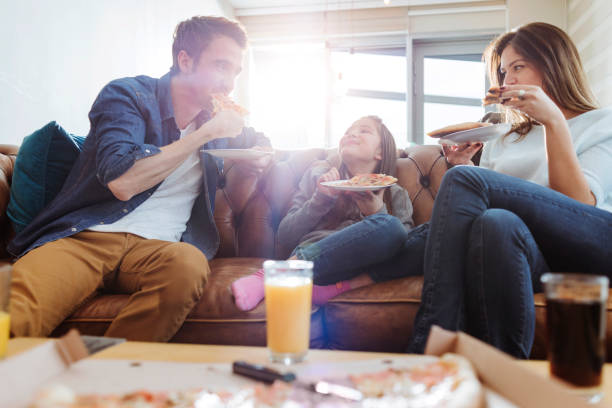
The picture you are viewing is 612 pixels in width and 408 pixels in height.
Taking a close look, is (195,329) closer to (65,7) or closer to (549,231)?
(549,231)

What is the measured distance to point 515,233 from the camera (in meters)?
1.09

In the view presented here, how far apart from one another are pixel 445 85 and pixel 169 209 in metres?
4.69

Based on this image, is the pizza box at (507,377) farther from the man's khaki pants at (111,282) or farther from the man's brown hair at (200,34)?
the man's brown hair at (200,34)

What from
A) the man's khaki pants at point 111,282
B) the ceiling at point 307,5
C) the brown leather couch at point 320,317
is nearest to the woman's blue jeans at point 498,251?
the brown leather couch at point 320,317

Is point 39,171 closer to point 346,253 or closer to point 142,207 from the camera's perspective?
point 142,207

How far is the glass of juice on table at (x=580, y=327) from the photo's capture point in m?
0.56

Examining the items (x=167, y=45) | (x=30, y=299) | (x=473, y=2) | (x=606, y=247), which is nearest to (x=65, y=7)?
(x=167, y=45)

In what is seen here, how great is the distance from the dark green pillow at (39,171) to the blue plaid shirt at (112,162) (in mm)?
111

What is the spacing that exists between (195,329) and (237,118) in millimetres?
721

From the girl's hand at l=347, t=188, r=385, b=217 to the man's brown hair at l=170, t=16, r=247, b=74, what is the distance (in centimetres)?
78

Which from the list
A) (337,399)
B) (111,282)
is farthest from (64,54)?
(337,399)

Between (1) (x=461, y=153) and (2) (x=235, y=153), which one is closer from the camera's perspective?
(2) (x=235, y=153)

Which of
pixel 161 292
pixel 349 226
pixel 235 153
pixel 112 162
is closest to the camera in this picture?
pixel 161 292

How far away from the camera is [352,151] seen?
195cm
